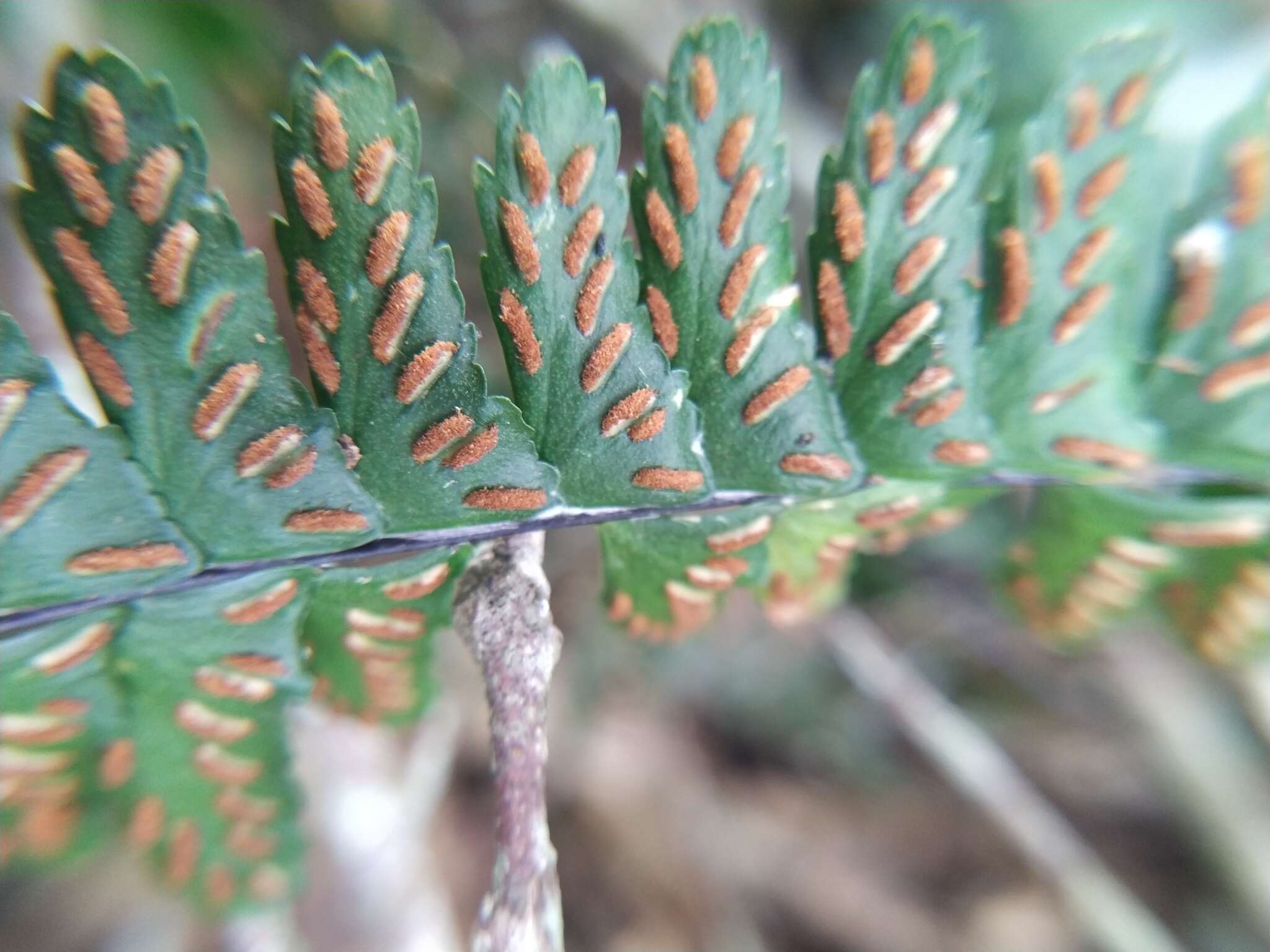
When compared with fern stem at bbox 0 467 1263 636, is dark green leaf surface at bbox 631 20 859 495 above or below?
above

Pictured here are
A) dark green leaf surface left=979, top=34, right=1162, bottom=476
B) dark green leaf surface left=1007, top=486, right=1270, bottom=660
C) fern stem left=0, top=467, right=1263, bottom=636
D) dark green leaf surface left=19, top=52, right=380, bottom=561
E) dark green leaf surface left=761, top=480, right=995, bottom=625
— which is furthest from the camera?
dark green leaf surface left=1007, top=486, right=1270, bottom=660

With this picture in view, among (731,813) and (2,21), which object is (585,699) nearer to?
(731,813)

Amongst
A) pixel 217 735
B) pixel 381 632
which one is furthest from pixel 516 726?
pixel 217 735

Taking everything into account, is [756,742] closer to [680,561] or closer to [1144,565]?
[1144,565]

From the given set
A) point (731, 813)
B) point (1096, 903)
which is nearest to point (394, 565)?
point (731, 813)

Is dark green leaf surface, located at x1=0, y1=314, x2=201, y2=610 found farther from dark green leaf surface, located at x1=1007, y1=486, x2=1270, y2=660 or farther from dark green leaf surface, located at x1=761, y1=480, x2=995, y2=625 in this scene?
dark green leaf surface, located at x1=1007, y1=486, x2=1270, y2=660

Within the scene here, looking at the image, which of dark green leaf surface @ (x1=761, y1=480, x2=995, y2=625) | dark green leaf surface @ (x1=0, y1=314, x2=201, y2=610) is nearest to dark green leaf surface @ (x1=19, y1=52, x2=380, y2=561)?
dark green leaf surface @ (x1=0, y1=314, x2=201, y2=610)

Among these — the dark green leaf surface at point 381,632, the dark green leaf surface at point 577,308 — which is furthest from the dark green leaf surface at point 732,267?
the dark green leaf surface at point 381,632

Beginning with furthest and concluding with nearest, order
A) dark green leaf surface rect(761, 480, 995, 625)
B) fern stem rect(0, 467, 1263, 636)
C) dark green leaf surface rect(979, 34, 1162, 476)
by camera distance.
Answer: dark green leaf surface rect(761, 480, 995, 625), dark green leaf surface rect(979, 34, 1162, 476), fern stem rect(0, 467, 1263, 636)
